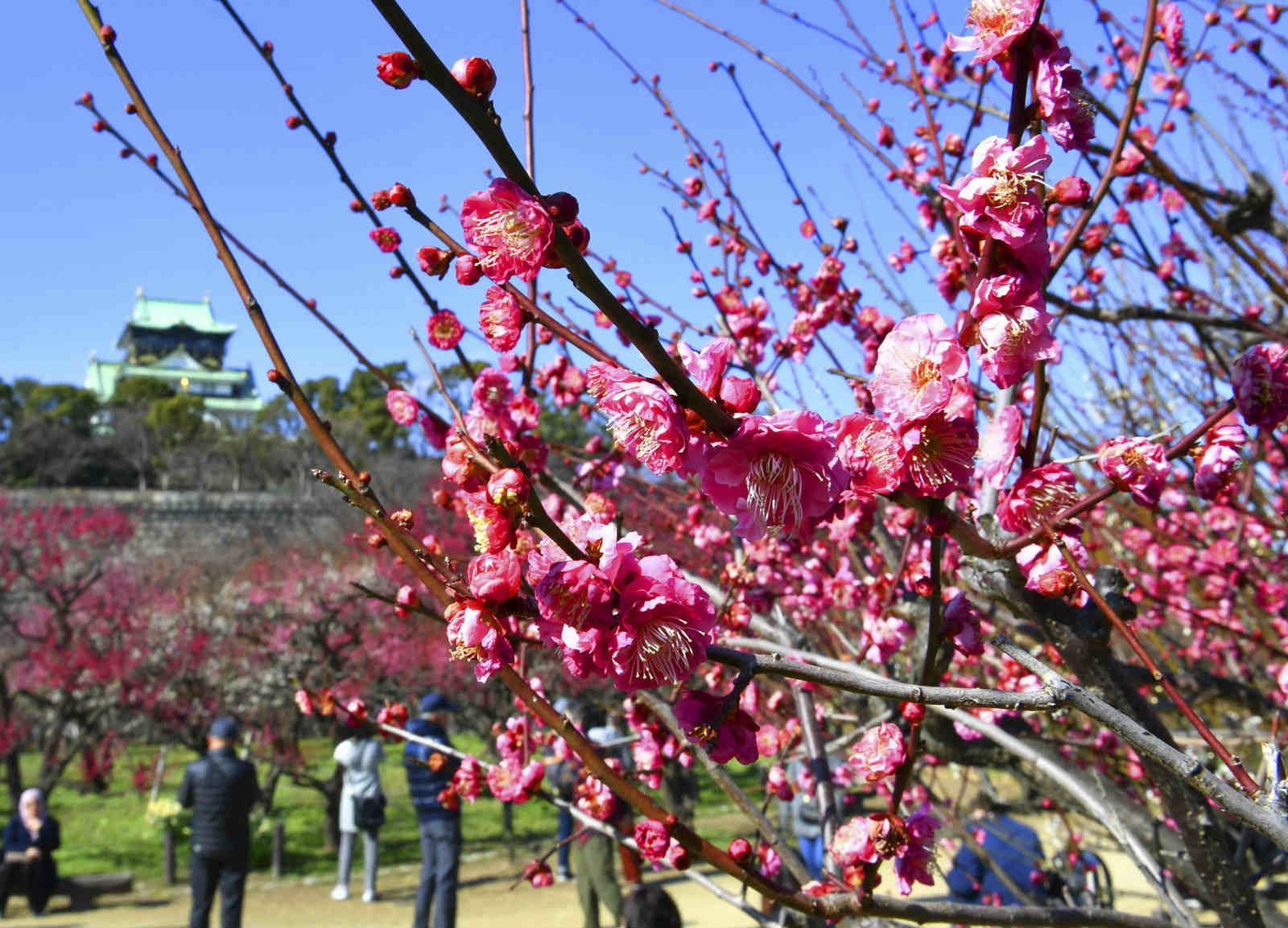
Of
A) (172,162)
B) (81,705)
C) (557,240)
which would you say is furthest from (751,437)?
(81,705)

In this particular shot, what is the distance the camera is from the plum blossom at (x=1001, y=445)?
1265mm

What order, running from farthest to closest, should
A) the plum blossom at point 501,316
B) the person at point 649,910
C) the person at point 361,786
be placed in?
the person at point 361,786 → the person at point 649,910 → the plum blossom at point 501,316

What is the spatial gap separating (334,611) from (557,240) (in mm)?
12181

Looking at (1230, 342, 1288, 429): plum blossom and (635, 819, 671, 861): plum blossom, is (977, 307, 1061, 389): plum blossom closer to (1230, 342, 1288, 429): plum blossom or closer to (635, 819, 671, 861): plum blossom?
(1230, 342, 1288, 429): plum blossom

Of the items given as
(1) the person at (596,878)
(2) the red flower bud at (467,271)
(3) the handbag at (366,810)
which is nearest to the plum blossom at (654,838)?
(2) the red flower bud at (467,271)

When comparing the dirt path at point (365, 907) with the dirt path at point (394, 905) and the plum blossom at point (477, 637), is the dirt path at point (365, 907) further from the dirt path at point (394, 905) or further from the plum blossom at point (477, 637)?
the plum blossom at point (477, 637)

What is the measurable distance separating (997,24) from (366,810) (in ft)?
25.4

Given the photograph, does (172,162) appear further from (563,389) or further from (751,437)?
(563,389)

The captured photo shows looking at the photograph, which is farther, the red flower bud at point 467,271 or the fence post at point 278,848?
the fence post at point 278,848

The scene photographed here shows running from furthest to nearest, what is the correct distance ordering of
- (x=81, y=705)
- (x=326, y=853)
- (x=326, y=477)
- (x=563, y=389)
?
1. (x=81, y=705)
2. (x=326, y=853)
3. (x=563, y=389)
4. (x=326, y=477)

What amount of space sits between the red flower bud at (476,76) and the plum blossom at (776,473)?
0.37m

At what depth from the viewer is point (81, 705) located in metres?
12.1

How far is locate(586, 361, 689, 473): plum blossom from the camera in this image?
854mm

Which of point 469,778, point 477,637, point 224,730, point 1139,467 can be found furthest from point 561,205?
point 224,730
